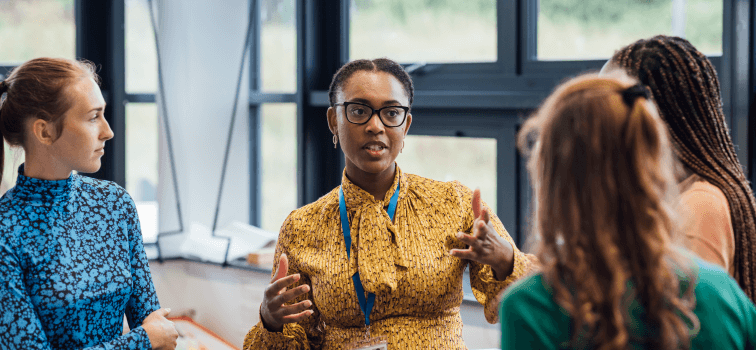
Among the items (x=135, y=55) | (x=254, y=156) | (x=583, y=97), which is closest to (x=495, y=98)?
(x=254, y=156)

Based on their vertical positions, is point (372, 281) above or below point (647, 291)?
below

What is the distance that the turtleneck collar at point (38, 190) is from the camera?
1.45 m

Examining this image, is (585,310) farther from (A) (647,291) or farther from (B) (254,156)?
(B) (254,156)

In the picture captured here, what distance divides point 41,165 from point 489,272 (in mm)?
1068

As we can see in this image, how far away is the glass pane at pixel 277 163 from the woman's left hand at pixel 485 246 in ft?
6.81

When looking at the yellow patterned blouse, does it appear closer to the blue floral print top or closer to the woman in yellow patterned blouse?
the woman in yellow patterned blouse

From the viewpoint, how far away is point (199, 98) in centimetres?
333

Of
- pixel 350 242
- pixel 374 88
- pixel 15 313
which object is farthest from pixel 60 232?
pixel 374 88

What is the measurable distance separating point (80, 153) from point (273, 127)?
2007mm

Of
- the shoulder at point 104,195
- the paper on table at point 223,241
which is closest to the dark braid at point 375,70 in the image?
the shoulder at point 104,195

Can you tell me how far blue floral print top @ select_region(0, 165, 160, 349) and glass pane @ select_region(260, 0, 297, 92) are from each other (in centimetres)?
186

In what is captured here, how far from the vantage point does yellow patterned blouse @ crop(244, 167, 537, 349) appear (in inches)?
59.5

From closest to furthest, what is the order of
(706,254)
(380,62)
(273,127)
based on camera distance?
(706,254) → (380,62) → (273,127)

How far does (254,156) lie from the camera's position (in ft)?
11.7
